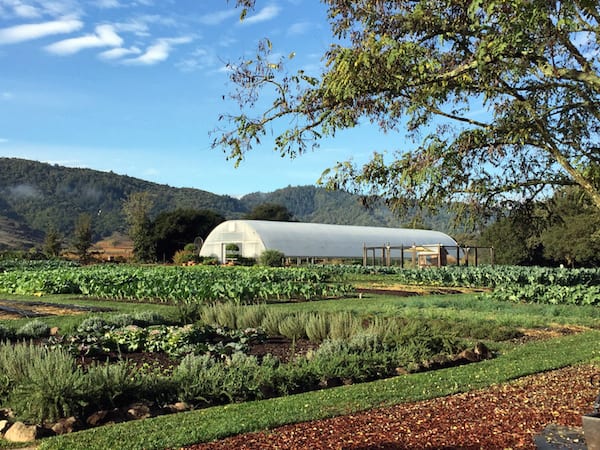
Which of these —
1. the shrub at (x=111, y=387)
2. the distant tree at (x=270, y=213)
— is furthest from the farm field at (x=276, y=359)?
the distant tree at (x=270, y=213)

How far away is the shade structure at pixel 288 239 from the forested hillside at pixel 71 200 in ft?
174

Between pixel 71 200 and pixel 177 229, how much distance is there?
71.7 meters

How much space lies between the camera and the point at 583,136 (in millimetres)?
10133

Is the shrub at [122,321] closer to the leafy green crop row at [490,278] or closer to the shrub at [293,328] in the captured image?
the shrub at [293,328]

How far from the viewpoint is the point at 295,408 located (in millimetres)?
5980

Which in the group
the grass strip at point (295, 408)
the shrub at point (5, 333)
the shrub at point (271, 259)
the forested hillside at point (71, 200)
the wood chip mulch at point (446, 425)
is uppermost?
the forested hillside at point (71, 200)

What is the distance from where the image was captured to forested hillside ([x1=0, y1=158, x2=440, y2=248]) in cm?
11481

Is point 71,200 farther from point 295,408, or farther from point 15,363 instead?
point 295,408

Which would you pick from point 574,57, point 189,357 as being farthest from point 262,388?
point 574,57

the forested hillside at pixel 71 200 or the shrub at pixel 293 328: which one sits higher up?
the forested hillside at pixel 71 200

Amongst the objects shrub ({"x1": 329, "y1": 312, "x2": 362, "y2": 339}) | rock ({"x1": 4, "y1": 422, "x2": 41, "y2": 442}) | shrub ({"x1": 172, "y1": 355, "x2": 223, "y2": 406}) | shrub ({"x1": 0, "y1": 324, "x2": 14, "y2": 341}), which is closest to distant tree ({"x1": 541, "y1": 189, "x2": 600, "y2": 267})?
shrub ({"x1": 329, "y1": 312, "x2": 362, "y2": 339})

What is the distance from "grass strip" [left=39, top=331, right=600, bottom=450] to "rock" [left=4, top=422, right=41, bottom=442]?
0.21m

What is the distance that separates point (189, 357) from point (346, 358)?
2024mm

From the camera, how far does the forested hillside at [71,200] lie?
114812mm
